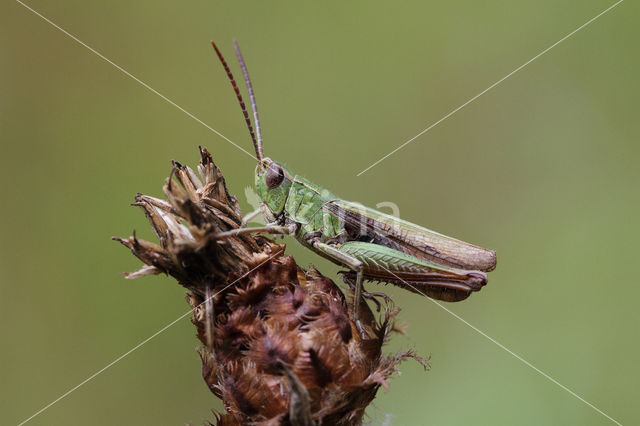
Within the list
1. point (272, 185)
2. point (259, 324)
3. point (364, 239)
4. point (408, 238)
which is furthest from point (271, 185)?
point (259, 324)

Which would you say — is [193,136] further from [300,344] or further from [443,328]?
[300,344]

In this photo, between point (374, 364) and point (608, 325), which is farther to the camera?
point (608, 325)

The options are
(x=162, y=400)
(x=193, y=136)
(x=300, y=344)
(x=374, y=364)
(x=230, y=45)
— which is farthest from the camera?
(x=230, y=45)

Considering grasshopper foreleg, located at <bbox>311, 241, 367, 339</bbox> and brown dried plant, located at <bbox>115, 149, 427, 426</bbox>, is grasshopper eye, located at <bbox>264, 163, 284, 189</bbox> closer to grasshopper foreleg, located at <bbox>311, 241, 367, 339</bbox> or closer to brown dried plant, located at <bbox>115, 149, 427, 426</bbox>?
grasshopper foreleg, located at <bbox>311, 241, 367, 339</bbox>

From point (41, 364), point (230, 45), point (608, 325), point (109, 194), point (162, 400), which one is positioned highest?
point (230, 45)

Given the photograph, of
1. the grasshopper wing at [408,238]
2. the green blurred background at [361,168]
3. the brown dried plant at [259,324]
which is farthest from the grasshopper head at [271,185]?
the brown dried plant at [259,324]

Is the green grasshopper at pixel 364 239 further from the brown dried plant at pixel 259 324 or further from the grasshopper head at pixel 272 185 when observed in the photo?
the brown dried plant at pixel 259 324

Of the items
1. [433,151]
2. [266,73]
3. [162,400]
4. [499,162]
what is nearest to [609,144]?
[499,162]
